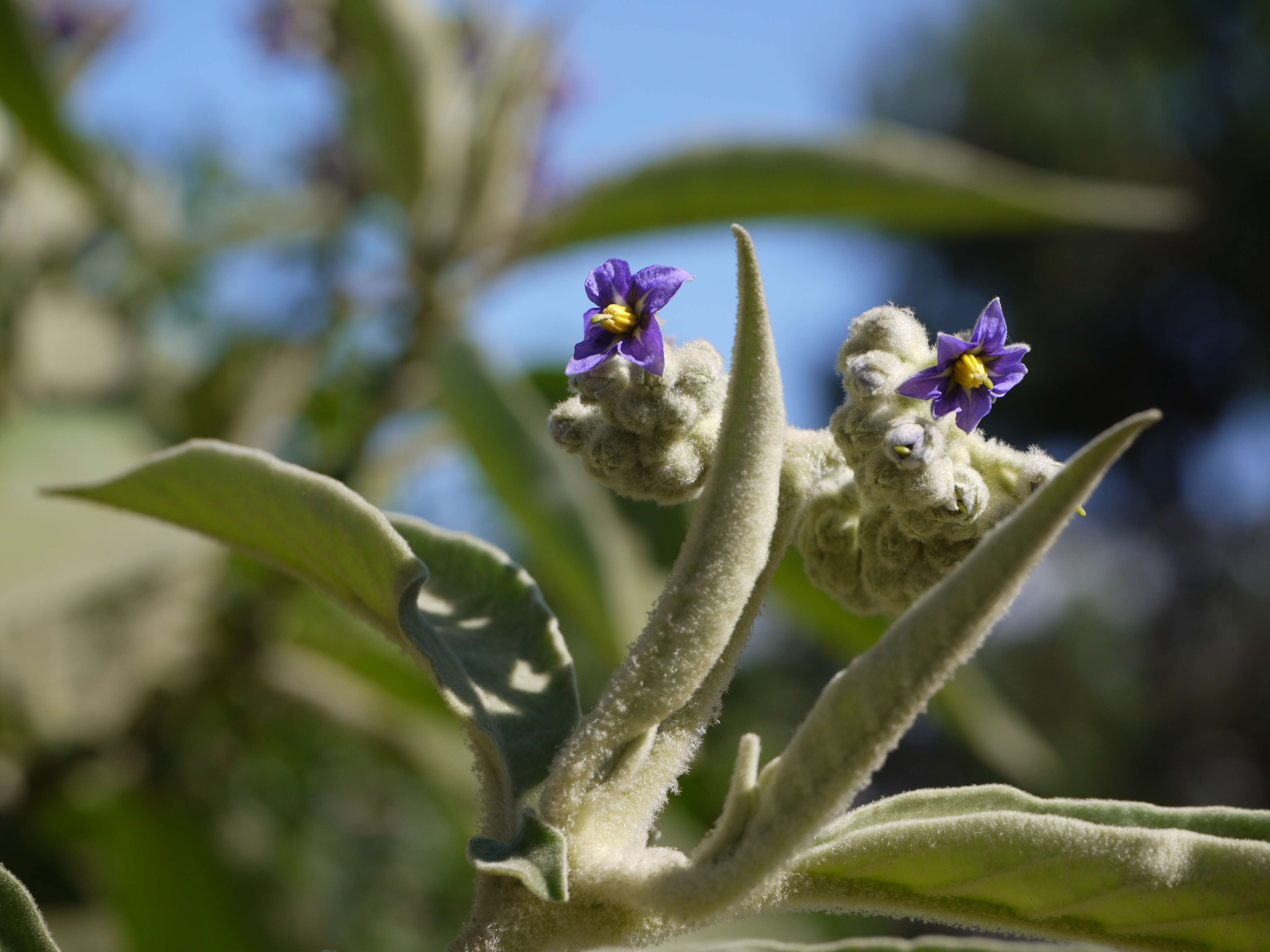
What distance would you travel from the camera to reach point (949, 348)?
81 cm

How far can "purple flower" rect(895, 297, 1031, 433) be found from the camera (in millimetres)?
804

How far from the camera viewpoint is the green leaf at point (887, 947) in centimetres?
69

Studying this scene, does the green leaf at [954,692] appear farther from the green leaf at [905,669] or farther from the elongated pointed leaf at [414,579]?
the green leaf at [905,669]

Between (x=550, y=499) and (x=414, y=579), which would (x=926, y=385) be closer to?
(x=414, y=579)

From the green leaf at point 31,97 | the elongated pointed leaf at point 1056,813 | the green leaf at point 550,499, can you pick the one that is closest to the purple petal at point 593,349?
the elongated pointed leaf at point 1056,813

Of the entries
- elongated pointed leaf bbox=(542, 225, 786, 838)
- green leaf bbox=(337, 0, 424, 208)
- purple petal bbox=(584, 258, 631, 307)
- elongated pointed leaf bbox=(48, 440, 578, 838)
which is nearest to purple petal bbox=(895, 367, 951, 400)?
elongated pointed leaf bbox=(542, 225, 786, 838)

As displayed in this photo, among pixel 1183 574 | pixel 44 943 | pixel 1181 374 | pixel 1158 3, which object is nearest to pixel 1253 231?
pixel 1181 374

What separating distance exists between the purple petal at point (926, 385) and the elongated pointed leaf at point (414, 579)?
324 mm

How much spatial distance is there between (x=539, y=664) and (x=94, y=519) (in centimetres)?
103

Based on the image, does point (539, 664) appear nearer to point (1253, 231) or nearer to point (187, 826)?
point (187, 826)

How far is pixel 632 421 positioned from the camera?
82 centimetres

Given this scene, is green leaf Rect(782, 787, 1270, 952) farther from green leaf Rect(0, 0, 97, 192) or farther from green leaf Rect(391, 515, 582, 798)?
green leaf Rect(0, 0, 97, 192)

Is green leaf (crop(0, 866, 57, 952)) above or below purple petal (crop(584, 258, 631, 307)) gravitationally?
below

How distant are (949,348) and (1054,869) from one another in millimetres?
352
